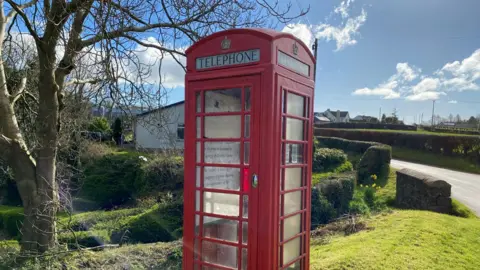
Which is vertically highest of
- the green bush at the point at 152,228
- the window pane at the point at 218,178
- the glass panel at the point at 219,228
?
the window pane at the point at 218,178

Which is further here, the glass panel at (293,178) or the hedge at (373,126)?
the hedge at (373,126)

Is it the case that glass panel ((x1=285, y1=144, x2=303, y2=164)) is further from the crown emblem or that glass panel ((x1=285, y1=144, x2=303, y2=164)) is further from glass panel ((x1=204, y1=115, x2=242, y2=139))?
the crown emblem

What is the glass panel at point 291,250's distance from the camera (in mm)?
3318

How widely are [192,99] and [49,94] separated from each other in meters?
3.58

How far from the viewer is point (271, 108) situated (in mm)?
2920

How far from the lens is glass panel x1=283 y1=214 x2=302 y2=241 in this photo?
10.7 feet

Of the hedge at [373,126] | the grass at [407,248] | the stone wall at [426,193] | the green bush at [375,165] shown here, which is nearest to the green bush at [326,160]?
the green bush at [375,165]

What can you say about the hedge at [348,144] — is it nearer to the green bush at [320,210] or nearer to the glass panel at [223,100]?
A: the green bush at [320,210]

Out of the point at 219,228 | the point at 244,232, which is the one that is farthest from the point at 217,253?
→ the point at 244,232

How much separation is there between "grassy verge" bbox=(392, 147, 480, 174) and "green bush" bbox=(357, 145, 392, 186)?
6315mm

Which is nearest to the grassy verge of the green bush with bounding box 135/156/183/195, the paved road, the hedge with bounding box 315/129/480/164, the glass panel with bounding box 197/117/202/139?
the hedge with bounding box 315/129/480/164

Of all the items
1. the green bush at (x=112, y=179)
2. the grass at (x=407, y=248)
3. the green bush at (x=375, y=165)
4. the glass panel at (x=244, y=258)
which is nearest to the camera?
the glass panel at (x=244, y=258)

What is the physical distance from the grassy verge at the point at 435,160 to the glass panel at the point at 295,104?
19.2 m

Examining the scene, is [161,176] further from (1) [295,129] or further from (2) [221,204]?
(1) [295,129]
